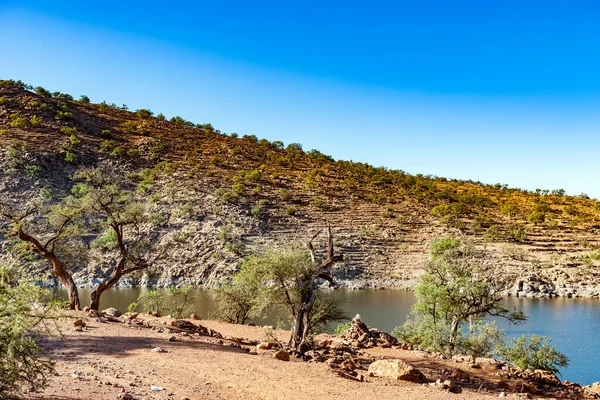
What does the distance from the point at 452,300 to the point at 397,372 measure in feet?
25.5

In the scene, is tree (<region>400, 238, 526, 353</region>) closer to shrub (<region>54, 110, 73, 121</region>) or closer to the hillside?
the hillside

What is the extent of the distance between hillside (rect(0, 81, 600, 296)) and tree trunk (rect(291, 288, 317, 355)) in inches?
1145

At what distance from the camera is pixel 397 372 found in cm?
1405

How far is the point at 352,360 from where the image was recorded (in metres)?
15.9

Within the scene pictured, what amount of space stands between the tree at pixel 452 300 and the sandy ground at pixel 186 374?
15.6 ft

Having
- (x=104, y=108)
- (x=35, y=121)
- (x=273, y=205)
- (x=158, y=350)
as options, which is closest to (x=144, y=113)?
(x=104, y=108)

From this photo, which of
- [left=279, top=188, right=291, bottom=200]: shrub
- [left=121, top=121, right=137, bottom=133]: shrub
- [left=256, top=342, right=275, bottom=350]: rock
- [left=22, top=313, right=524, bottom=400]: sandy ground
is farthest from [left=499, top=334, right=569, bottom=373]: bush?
[left=121, top=121, right=137, bottom=133]: shrub

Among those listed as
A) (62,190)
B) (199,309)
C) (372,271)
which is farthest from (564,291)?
(62,190)

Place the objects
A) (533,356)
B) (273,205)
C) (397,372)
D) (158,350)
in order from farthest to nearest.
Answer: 1. (273,205)
2. (533,356)
3. (158,350)
4. (397,372)

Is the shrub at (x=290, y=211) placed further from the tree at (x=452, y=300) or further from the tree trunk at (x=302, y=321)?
the tree trunk at (x=302, y=321)

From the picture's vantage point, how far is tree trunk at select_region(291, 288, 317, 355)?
16.4 metres

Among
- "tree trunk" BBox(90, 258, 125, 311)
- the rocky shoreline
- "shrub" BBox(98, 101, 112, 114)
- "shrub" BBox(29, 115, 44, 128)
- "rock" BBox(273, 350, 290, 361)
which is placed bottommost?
the rocky shoreline

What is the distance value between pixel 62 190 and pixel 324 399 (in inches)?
2132

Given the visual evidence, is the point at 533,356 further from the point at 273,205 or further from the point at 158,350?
A: the point at 273,205
